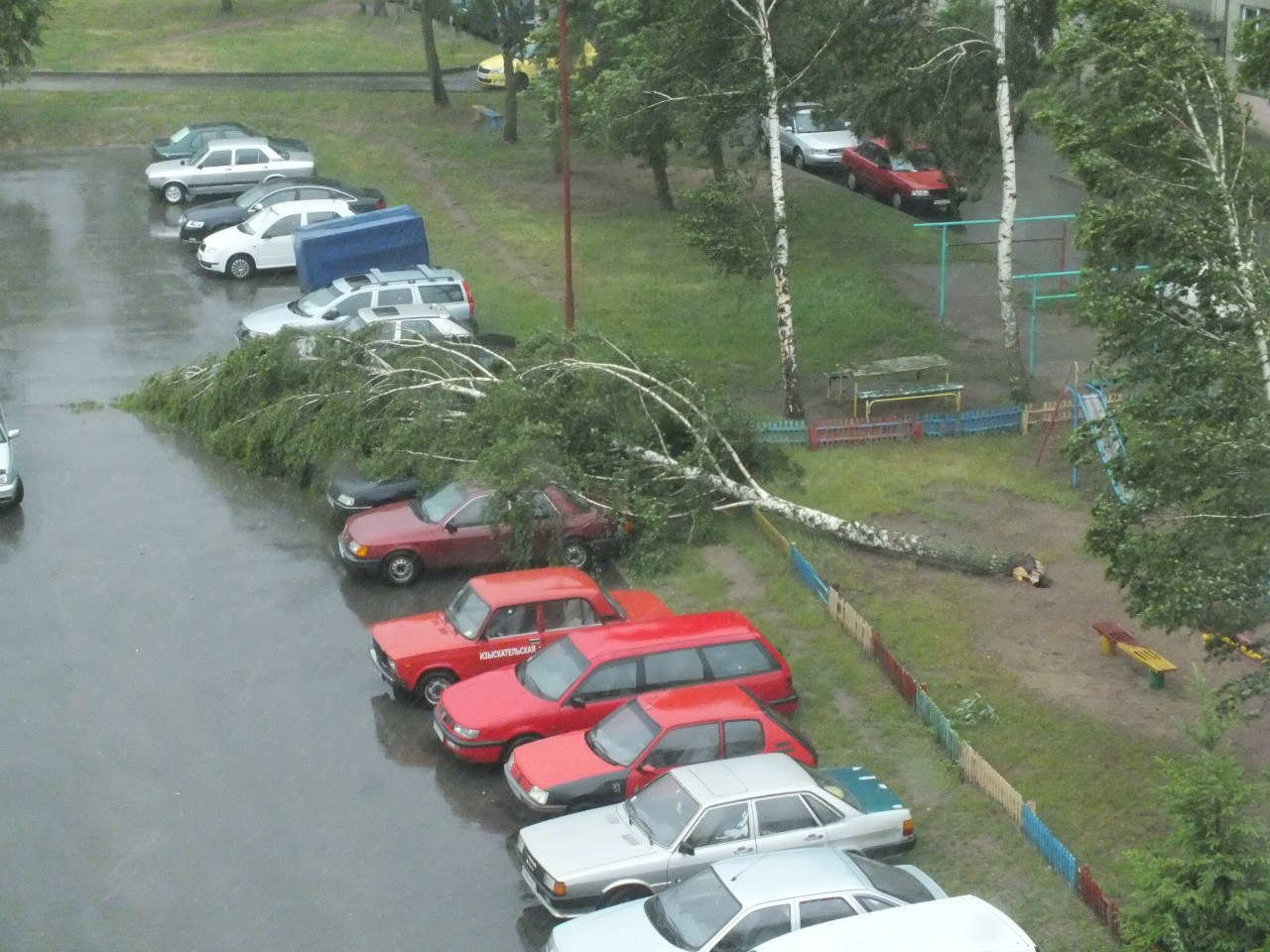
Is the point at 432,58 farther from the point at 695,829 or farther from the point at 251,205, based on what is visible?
the point at 695,829

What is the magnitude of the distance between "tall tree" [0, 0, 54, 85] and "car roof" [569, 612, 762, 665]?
96.3ft

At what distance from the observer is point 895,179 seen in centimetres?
3528

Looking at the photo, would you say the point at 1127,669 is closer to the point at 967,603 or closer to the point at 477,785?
the point at 967,603

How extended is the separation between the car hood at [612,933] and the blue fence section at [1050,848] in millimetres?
3347

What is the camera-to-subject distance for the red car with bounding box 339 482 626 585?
1728 centimetres

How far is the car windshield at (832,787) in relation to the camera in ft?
39.6

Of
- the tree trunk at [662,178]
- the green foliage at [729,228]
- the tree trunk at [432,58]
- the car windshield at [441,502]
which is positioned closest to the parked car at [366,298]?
the green foliage at [729,228]

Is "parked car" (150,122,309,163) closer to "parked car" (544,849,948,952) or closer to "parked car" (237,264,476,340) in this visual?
"parked car" (237,264,476,340)

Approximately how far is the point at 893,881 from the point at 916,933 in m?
0.93

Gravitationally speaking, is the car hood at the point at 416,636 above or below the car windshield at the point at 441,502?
below

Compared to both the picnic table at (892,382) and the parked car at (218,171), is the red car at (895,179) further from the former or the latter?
the parked car at (218,171)

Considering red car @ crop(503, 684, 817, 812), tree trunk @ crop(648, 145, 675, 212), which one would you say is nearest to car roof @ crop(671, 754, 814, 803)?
red car @ crop(503, 684, 817, 812)

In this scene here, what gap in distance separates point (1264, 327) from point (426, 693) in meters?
8.25

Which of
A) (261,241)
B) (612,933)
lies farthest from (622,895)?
(261,241)
